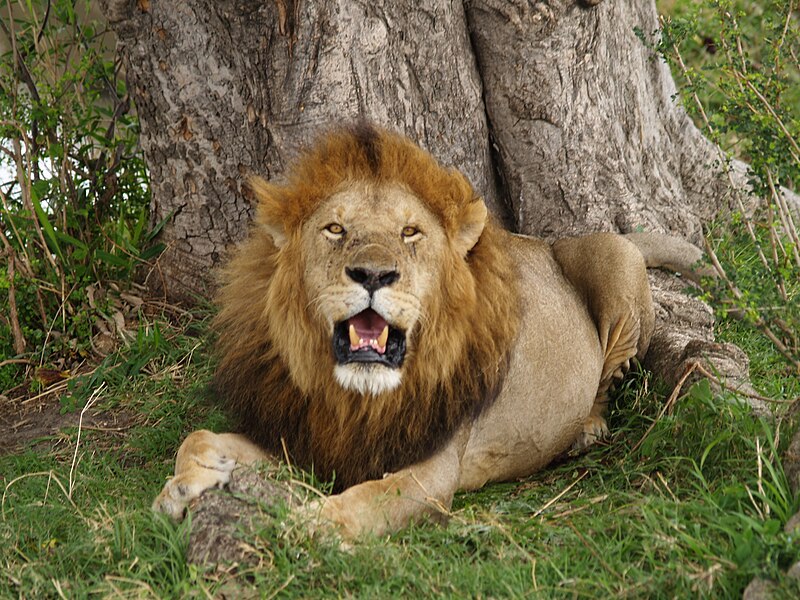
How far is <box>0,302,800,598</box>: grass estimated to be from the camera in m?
3.18

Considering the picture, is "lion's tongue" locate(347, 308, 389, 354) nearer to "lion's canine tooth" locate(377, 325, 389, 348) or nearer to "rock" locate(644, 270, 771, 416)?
"lion's canine tooth" locate(377, 325, 389, 348)

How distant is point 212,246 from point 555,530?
2624 millimetres

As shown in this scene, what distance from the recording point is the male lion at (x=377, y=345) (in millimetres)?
3635

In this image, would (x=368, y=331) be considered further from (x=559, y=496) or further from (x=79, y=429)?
(x=79, y=429)

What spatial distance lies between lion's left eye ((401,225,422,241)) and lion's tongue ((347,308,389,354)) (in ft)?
1.02

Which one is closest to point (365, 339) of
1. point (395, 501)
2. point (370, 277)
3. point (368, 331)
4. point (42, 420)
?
point (368, 331)

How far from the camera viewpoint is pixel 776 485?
135 inches

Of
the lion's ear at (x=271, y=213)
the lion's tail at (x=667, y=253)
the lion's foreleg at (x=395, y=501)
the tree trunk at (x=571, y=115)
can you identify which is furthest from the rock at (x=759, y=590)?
the tree trunk at (x=571, y=115)

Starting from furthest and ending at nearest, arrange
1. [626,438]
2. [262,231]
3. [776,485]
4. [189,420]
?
[189,420] → [626,438] → [262,231] → [776,485]

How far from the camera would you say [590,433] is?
4.69m

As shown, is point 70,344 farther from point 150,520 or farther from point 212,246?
point 150,520

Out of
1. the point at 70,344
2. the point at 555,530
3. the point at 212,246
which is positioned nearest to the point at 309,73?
the point at 212,246

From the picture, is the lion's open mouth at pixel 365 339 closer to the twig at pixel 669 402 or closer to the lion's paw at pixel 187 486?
the lion's paw at pixel 187 486

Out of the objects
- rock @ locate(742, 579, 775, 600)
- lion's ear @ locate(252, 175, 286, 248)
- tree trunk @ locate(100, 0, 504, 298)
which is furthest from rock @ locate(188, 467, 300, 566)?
tree trunk @ locate(100, 0, 504, 298)
